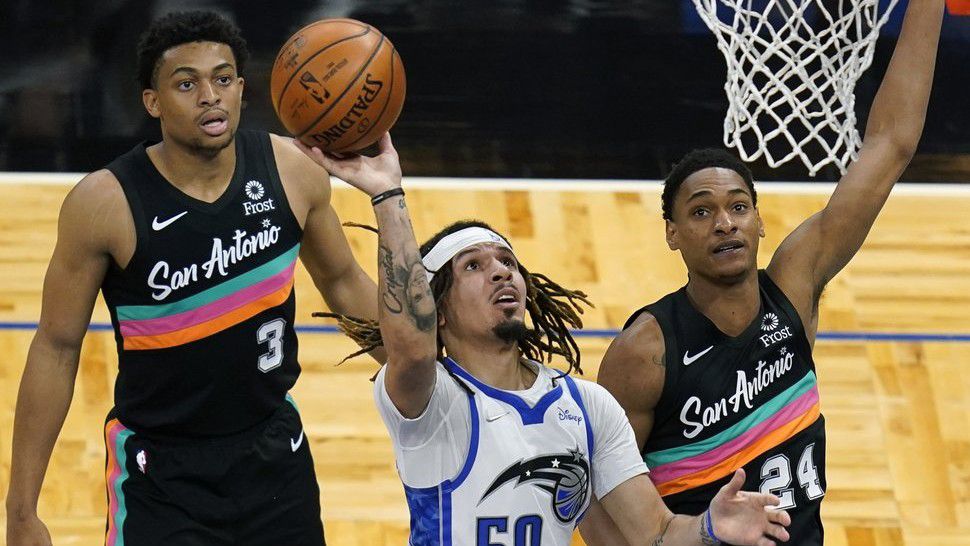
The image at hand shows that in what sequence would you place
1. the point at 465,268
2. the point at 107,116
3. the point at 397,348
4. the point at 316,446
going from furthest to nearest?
the point at 107,116 < the point at 316,446 < the point at 465,268 < the point at 397,348

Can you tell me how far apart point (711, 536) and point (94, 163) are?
208 inches

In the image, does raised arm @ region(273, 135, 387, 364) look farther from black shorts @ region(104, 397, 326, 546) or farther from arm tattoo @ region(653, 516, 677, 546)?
arm tattoo @ region(653, 516, 677, 546)

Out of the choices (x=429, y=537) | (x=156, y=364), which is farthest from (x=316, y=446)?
(x=429, y=537)

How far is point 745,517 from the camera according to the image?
332cm

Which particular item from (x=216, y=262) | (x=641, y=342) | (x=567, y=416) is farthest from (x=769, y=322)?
(x=216, y=262)

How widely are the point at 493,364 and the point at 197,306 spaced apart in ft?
2.63

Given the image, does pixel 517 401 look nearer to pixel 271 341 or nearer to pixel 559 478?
pixel 559 478

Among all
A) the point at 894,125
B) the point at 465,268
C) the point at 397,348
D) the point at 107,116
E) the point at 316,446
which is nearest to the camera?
the point at 397,348

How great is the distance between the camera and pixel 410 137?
7906 millimetres

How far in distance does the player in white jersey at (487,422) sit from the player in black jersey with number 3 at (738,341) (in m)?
0.29

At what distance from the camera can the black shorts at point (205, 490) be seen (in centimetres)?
390

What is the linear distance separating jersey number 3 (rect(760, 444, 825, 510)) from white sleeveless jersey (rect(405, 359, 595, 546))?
53 cm

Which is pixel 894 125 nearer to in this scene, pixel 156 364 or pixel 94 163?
pixel 156 364

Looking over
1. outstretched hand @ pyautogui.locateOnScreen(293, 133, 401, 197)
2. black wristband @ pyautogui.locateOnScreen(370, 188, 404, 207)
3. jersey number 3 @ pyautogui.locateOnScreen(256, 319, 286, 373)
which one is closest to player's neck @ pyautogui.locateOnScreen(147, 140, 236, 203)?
jersey number 3 @ pyautogui.locateOnScreen(256, 319, 286, 373)
